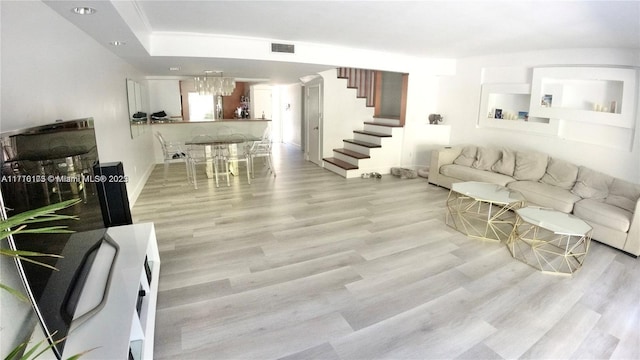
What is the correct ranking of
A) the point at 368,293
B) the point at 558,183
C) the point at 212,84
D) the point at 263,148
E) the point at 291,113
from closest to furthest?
the point at 368,293 < the point at 558,183 < the point at 212,84 < the point at 263,148 < the point at 291,113

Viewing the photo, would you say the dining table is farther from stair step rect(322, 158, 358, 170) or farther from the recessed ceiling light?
the recessed ceiling light

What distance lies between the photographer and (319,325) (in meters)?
2.11

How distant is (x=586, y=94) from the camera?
4348mm

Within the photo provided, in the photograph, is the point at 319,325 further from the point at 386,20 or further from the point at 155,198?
the point at 155,198

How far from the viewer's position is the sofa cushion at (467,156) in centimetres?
533

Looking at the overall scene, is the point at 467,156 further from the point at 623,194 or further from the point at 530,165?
the point at 623,194

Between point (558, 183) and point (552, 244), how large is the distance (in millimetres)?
1224

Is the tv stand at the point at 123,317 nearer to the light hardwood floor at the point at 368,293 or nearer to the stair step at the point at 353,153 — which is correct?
the light hardwood floor at the point at 368,293

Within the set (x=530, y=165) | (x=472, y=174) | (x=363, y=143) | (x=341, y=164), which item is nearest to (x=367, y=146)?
(x=363, y=143)

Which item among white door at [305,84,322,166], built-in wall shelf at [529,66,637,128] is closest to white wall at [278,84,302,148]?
white door at [305,84,322,166]

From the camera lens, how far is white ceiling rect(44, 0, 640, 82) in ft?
8.99

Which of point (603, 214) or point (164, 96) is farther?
point (164, 96)

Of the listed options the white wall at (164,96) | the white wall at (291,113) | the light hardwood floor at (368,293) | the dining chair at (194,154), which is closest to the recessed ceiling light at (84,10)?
the light hardwood floor at (368,293)

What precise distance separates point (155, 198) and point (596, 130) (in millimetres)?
6282
